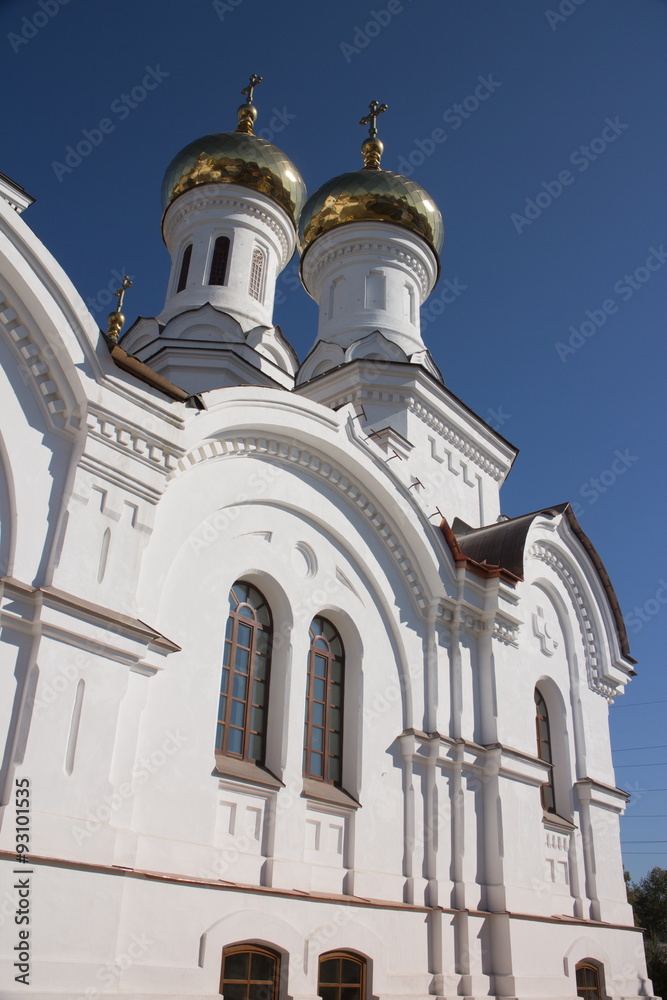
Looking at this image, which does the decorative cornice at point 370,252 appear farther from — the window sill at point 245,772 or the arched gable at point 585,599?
the window sill at point 245,772

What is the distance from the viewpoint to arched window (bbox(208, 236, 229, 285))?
1576cm

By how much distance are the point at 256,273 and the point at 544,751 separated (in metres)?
10.0

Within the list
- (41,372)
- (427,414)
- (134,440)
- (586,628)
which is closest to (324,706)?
(134,440)

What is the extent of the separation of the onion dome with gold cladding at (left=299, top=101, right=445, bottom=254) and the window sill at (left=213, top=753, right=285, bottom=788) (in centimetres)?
1095

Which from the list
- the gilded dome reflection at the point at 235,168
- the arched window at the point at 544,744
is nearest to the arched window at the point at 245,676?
the arched window at the point at 544,744

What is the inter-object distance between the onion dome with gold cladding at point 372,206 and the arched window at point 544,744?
880cm

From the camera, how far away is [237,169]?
52.5ft

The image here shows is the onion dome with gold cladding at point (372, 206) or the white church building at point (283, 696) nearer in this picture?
the white church building at point (283, 696)

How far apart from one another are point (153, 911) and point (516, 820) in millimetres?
4976

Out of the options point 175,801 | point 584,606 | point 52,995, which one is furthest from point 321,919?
point 584,606

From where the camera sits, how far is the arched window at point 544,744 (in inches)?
440

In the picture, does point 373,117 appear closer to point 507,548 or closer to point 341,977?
point 507,548

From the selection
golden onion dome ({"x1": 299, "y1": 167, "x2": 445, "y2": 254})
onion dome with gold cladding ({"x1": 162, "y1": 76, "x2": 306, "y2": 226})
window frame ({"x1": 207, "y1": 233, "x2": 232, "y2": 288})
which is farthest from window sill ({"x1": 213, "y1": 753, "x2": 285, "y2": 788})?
onion dome with gold cladding ({"x1": 162, "y1": 76, "x2": 306, "y2": 226})

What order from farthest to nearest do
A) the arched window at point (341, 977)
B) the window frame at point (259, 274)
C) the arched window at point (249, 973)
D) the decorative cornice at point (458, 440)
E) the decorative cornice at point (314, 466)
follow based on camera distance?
the window frame at point (259, 274) → the decorative cornice at point (458, 440) → the decorative cornice at point (314, 466) → the arched window at point (341, 977) → the arched window at point (249, 973)
